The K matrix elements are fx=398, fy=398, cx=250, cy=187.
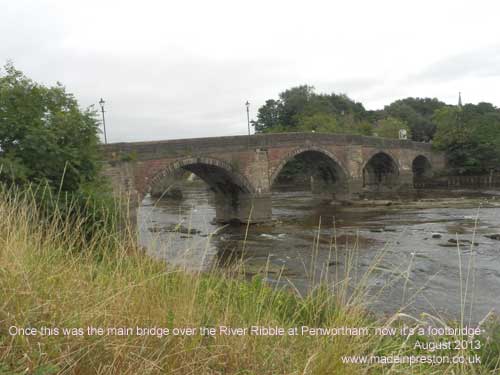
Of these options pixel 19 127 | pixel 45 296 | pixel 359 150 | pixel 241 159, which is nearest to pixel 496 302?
pixel 45 296

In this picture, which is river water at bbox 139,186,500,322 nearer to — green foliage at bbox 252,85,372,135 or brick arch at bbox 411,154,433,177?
brick arch at bbox 411,154,433,177

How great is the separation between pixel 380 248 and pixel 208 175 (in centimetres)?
1337

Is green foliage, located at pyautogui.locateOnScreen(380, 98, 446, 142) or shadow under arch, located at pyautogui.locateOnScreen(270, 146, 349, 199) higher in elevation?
green foliage, located at pyautogui.locateOnScreen(380, 98, 446, 142)

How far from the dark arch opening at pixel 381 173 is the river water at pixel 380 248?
38.8 ft

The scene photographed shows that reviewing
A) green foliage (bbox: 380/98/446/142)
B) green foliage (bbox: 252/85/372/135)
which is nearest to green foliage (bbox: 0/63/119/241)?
green foliage (bbox: 252/85/372/135)

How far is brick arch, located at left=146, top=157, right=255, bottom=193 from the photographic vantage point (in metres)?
21.5

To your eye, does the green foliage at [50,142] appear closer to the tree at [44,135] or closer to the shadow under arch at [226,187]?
the tree at [44,135]

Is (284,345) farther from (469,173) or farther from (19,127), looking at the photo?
(469,173)

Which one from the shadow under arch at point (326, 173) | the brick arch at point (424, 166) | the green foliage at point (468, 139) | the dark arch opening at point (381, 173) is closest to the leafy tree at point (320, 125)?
the dark arch opening at point (381, 173)

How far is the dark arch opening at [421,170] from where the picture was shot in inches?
1836

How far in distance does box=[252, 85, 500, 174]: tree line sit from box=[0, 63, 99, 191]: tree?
42121mm

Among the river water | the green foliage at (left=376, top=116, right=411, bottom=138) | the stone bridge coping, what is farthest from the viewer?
the green foliage at (left=376, top=116, right=411, bottom=138)

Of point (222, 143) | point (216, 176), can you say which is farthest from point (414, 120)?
point (222, 143)

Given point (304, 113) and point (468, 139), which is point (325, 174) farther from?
point (304, 113)
